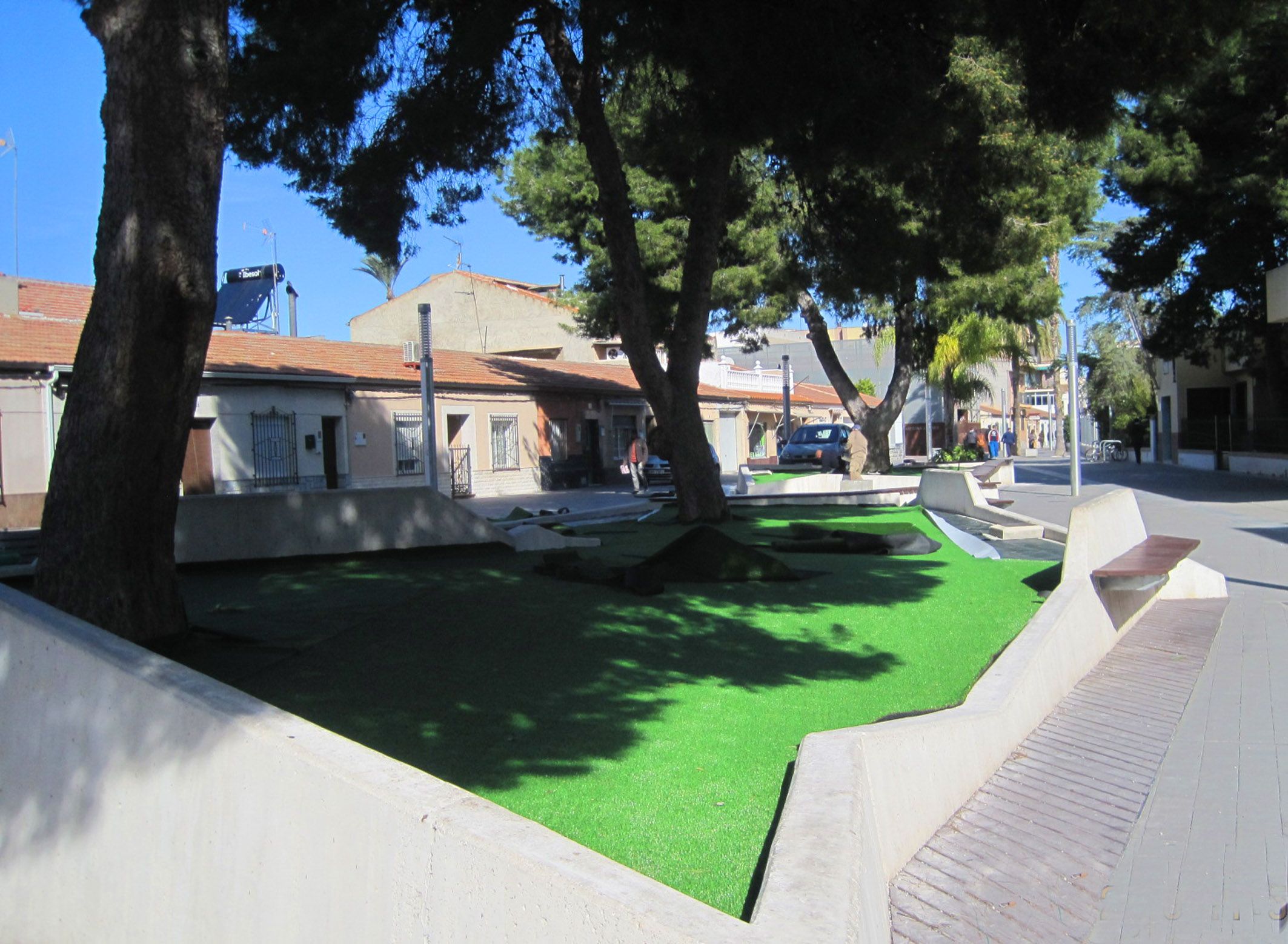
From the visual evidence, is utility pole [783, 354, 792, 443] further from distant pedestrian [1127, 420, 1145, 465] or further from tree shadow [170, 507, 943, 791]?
tree shadow [170, 507, 943, 791]

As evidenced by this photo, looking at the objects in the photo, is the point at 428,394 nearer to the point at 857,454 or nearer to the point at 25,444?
the point at 25,444

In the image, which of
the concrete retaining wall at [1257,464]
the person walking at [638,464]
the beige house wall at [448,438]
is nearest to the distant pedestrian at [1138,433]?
the concrete retaining wall at [1257,464]

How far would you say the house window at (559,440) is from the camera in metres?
35.4

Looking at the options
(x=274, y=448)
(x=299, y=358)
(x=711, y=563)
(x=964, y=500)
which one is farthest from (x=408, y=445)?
(x=711, y=563)

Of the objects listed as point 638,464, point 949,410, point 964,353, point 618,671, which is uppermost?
point 964,353

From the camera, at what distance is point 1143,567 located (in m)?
9.05

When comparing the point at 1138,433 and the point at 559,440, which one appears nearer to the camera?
the point at 559,440

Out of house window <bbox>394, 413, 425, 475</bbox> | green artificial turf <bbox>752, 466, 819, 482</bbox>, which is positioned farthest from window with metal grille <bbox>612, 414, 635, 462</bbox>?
house window <bbox>394, 413, 425, 475</bbox>

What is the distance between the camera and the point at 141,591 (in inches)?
239

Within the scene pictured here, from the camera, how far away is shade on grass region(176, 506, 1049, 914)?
173 inches

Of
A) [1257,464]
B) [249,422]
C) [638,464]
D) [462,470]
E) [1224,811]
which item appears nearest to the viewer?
[1224,811]

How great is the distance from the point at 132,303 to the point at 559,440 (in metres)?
29.9

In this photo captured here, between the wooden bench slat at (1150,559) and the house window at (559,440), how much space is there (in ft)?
81.9

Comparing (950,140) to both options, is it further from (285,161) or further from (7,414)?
(7,414)
